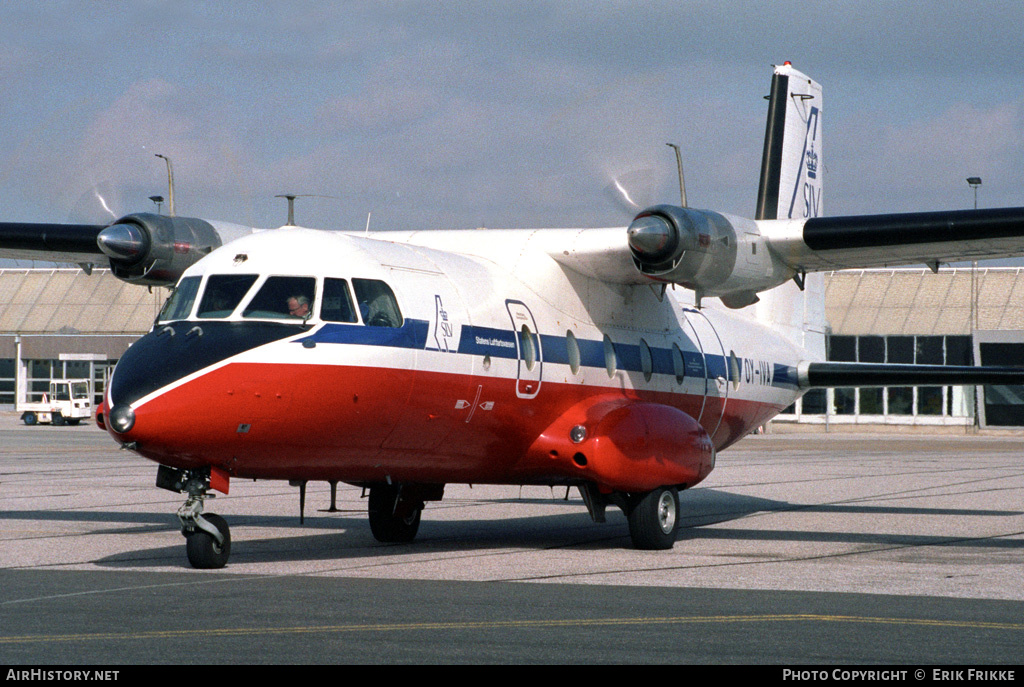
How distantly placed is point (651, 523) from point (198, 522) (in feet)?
18.0

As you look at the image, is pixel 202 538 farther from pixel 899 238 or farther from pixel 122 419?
pixel 899 238

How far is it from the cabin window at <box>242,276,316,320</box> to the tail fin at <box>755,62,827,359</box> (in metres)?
9.73

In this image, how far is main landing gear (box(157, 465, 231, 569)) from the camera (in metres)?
11.9

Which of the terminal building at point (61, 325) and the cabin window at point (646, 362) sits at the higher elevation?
the terminal building at point (61, 325)

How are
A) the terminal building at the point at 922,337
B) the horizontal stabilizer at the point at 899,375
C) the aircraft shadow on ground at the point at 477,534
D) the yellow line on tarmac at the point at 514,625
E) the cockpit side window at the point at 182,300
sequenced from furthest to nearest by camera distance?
the terminal building at the point at 922,337 < the horizontal stabilizer at the point at 899,375 < the aircraft shadow on ground at the point at 477,534 < the cockpit side window at the point at 182,300 < the yellow line on tarmac at the point at 514,625

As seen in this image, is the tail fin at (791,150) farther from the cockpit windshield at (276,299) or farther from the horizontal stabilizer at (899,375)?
the cockpit windshield at (276,299)

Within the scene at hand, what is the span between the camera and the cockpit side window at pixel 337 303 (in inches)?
488

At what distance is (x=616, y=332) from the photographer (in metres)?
16.6

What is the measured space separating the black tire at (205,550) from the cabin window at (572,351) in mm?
5041

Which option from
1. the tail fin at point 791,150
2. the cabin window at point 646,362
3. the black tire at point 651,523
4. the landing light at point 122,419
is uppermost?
the tail fin at point 791,150

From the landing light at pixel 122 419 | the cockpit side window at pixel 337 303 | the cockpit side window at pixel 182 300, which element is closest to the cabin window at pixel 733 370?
the cockpit side window at pixel 337 303

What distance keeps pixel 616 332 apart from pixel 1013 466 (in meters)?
19.9

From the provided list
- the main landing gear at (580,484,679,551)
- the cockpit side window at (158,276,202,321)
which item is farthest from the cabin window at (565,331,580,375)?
the cockpit side window at (158,276,202,321)
